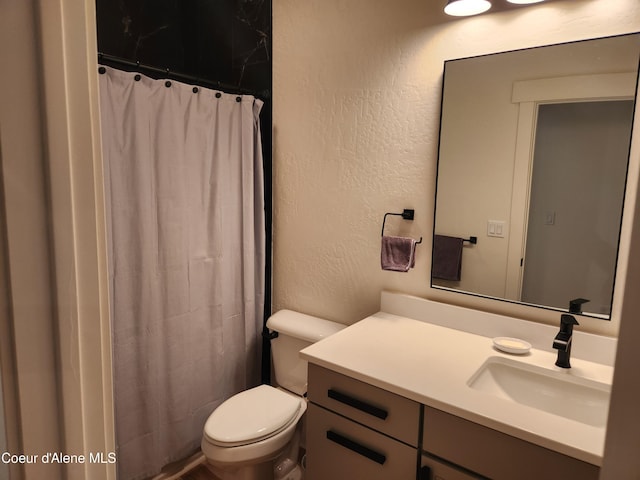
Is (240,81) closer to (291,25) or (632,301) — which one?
(291,25)

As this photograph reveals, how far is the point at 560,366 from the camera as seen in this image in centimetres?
141

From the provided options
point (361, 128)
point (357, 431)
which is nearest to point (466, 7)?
point (361, 128)

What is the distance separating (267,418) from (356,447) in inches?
20.4

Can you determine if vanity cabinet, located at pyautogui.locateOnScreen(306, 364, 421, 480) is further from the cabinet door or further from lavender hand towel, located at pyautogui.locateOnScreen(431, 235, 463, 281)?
lavender hand towel, located at pyautogui.locateOnScreen(431, 235, 463, 281)

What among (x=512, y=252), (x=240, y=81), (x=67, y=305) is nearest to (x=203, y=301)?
(x=240, y=81)

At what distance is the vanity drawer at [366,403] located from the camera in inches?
50.1

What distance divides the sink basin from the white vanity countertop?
32mm

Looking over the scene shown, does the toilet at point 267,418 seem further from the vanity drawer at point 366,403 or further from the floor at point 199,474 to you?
the vanity drawer at point 366,403

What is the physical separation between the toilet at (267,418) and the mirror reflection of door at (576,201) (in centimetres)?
99


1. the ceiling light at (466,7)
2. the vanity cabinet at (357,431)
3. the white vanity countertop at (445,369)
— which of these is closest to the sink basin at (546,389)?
the white vanity countertop at (445,369)

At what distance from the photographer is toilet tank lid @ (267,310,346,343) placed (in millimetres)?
2039

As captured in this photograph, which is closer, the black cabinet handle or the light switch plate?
the black cabinet handle

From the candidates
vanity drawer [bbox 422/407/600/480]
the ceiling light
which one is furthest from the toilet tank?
the ceiling light

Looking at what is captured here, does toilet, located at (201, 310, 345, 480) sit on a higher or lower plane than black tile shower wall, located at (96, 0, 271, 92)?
lower
